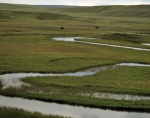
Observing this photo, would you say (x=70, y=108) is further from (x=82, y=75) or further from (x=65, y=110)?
(x=82, y=75)

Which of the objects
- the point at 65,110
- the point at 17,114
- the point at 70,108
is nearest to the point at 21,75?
the point at 70,108

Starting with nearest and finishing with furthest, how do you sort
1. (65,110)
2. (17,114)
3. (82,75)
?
(17,114), (65,110), (82,75)

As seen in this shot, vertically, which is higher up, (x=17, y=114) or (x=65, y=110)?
(x=17, y=114)

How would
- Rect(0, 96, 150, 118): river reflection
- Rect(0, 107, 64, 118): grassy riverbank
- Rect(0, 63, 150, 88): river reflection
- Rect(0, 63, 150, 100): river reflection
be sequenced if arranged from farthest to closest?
1. Rect(0, 63, 150, 88): river reflection
2. Rect(0, 63, 150, 100): river reflection
3. Rect(0, 96, 150, 118): river reflection
4. Rect(0, 107, 64, 118): grassy riverbank

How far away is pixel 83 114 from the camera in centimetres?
2023

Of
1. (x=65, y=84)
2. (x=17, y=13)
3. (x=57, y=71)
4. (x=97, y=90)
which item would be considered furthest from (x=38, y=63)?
(x=17, y=13)

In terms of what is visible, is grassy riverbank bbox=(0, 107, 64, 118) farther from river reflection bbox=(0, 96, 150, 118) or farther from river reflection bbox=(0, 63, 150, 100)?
river reflection bbox=(0, 63, 150, 100)

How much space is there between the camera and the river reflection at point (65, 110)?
20234 mm

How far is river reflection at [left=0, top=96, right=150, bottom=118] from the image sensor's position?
797 inches

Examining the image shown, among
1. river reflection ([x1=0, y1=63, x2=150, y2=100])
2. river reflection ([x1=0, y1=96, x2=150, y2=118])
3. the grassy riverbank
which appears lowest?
river reflection ([x1=0, y1=96, x2=150, y2=118])

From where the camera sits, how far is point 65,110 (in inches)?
826

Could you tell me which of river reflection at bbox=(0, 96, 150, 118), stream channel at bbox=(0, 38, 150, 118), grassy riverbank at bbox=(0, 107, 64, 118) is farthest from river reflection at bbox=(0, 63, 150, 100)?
grassy riverbank at bbox=(0, 107, 64, 118)

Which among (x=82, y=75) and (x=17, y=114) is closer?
(x=17, y=114)

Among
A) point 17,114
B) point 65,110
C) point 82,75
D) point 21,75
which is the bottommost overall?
point 65,110
